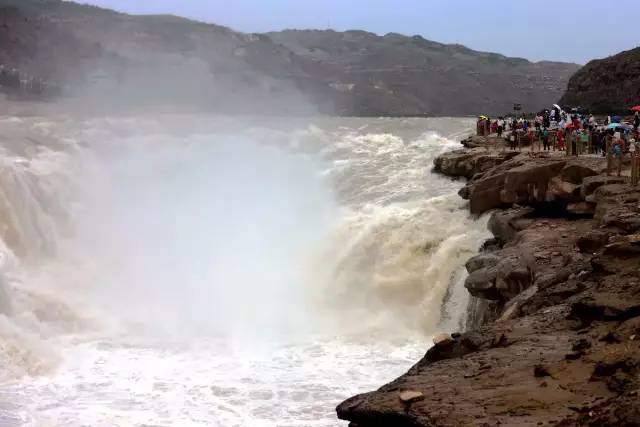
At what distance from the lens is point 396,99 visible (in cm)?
8588

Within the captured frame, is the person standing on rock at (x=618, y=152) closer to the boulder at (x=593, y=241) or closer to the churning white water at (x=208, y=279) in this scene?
the churning white water at (x=208, y=279)

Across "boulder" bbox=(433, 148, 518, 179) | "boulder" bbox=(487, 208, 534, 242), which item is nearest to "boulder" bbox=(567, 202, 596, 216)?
"boulder" bbox=(487, 208, 534, 242)

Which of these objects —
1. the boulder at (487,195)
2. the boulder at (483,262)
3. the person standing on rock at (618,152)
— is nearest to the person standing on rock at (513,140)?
the boulder at (487,195)

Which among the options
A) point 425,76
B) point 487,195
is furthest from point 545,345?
point 425,76

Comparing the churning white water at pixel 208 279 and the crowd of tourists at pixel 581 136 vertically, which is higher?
the crowd of tourists at pixel 581 136

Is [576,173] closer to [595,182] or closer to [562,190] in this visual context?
[562,190]

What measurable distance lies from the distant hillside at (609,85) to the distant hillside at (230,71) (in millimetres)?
31752

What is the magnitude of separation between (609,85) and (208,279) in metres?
27.3

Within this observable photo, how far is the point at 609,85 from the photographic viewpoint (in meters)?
36.5

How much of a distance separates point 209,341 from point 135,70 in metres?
64.4

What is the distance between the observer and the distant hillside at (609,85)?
34781 mm

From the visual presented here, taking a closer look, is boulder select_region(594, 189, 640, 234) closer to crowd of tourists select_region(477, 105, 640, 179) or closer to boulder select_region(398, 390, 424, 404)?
crowd of tourists select_region(477, 105, 640, 179)

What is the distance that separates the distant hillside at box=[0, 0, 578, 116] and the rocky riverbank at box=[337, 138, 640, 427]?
158 feet

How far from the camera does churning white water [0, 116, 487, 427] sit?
10000mm
